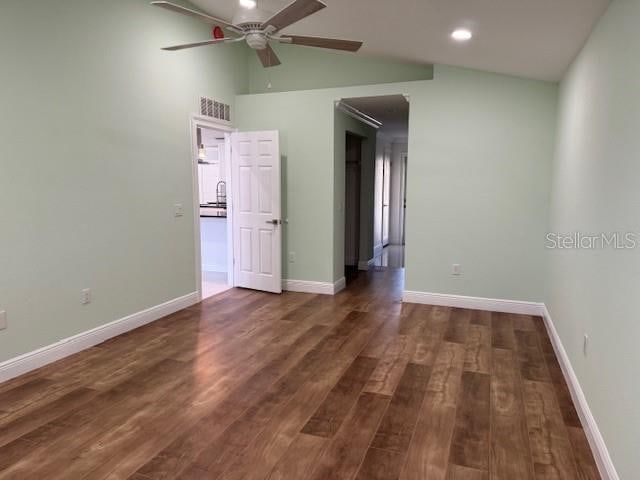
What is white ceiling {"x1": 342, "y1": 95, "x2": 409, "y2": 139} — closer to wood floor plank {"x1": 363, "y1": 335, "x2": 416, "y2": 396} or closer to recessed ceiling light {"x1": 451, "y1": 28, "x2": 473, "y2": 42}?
recessed ceiling light {"x1": 451, "y1": 28, "x2": 473, "y2": 42}

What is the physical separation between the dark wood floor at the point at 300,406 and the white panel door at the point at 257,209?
132 cm

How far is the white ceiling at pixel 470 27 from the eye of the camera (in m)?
2.77

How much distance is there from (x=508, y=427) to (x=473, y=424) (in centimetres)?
20

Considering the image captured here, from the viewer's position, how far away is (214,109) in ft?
17.2

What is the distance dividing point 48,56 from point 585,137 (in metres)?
3.90

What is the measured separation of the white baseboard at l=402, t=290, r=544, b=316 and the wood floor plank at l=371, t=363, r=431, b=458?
5.80 ft

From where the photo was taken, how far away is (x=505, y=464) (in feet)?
7.23

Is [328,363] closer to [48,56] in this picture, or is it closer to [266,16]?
[266,16]

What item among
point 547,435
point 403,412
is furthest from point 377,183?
point 547,435

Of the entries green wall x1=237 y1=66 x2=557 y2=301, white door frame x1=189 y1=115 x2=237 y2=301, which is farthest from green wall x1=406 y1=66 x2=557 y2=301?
white door frame x1=189 y1=115 x2=237 y2=301

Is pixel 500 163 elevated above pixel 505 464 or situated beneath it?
elevated above

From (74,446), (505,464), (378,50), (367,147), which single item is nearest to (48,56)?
(74,446)

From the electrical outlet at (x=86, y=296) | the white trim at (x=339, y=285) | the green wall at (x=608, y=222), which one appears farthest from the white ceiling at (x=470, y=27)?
the electrical outlet at (x=86, y=296)

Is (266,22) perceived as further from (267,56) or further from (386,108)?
(386,108)
